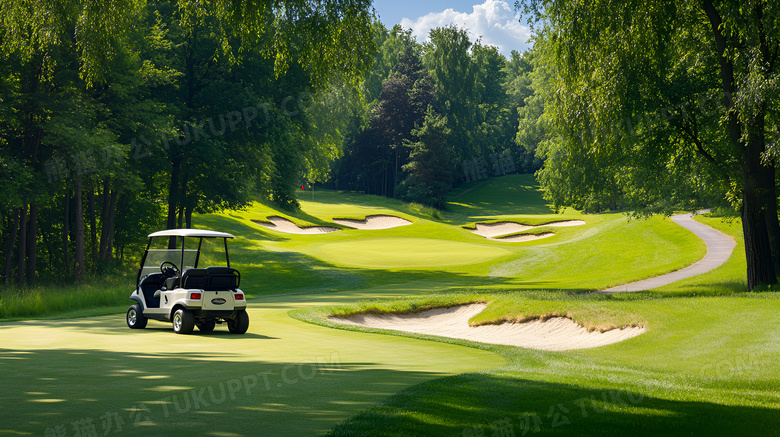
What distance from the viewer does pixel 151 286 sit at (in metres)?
13.9

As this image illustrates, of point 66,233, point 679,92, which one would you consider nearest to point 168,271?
point 679,92

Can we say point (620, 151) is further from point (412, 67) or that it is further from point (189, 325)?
point (412, 67)

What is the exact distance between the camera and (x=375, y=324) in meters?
17.9

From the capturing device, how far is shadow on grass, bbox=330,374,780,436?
5223 millimetres

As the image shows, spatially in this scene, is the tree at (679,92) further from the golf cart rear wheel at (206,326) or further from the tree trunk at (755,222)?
the golf cart rear wheel at (206,326)

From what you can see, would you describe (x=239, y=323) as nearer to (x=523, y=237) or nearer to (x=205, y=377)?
Result: (x=205, y=377)

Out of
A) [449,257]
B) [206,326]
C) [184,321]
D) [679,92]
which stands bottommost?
[449,257]

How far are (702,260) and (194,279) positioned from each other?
983 inches

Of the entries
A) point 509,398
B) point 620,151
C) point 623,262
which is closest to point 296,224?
point 623,262

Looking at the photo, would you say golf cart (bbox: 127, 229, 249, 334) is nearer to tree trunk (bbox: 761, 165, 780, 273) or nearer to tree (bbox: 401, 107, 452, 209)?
tree trunk (bbox: 761, 165, 780, 273)

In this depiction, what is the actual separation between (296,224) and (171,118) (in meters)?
25.2

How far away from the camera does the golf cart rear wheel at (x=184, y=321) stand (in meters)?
12.8

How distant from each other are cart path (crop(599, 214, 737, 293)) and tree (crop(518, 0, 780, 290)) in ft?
13.8

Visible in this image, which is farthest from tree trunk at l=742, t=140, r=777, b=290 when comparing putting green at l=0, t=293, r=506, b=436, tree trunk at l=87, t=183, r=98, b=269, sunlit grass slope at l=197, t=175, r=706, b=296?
tree trunk at l=87, t=183, r=98, b=269
